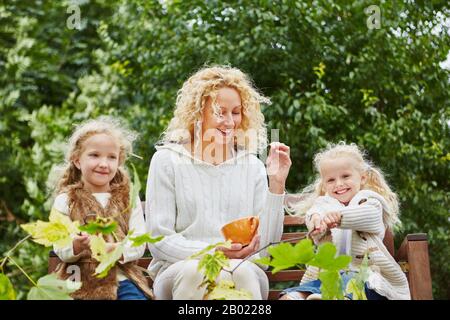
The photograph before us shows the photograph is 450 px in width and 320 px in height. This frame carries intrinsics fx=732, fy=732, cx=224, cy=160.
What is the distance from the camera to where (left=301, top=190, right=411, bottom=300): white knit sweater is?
2.21 m

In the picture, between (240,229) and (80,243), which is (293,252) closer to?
(240,229)

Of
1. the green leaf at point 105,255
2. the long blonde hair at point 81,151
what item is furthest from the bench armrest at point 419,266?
the green leaf at point 105,255

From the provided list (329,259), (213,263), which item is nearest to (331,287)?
(329,259)

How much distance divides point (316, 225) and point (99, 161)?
712 millimetres

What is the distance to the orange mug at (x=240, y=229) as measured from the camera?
1822 millimetres

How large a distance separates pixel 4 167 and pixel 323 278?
19.5 ft

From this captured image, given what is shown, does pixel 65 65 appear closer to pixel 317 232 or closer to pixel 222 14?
pixel 222 14

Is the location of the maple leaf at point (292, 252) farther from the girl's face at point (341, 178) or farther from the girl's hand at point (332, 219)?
the girl's face at point (341, 178)

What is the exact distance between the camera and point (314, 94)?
4.39 m

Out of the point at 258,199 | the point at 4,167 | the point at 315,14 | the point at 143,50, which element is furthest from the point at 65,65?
the point at 258,199

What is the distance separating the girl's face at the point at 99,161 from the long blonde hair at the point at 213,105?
195 millimetres

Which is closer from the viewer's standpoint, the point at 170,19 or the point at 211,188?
the point at 211,188

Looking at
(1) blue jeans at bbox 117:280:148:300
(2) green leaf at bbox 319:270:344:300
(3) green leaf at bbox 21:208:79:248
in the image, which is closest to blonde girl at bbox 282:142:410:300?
(1) blue jeans at bbox 117:280:148:300

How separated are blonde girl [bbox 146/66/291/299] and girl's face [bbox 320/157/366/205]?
22 cm
